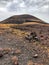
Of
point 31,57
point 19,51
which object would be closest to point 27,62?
point 31,57

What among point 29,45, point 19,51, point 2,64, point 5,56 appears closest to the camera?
point 2,64

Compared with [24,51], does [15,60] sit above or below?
below

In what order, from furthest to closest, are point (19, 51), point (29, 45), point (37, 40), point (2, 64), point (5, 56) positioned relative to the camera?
point (37, 40) < point (29, 45) < point (19, 51) < point (5, 56) < point (2, 64)

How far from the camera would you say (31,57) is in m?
13.4

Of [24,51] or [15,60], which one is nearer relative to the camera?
[15,60]

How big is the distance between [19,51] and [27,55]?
1.00 meters

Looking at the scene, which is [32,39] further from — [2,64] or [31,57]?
[2,64]

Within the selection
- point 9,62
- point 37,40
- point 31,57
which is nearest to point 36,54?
point 31,57

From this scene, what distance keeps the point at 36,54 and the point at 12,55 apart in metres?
2.31

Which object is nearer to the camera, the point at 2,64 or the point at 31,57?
the point at 2,64

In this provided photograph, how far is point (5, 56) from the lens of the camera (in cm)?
1325

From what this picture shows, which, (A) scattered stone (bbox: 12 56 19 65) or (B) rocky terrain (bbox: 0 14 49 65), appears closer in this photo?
(A) scattered stone (bbox: 12 56 19 65)

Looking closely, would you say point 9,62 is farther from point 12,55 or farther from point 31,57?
point 31,57

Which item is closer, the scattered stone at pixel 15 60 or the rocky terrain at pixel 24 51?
the scattered stone at pixel 15 60
